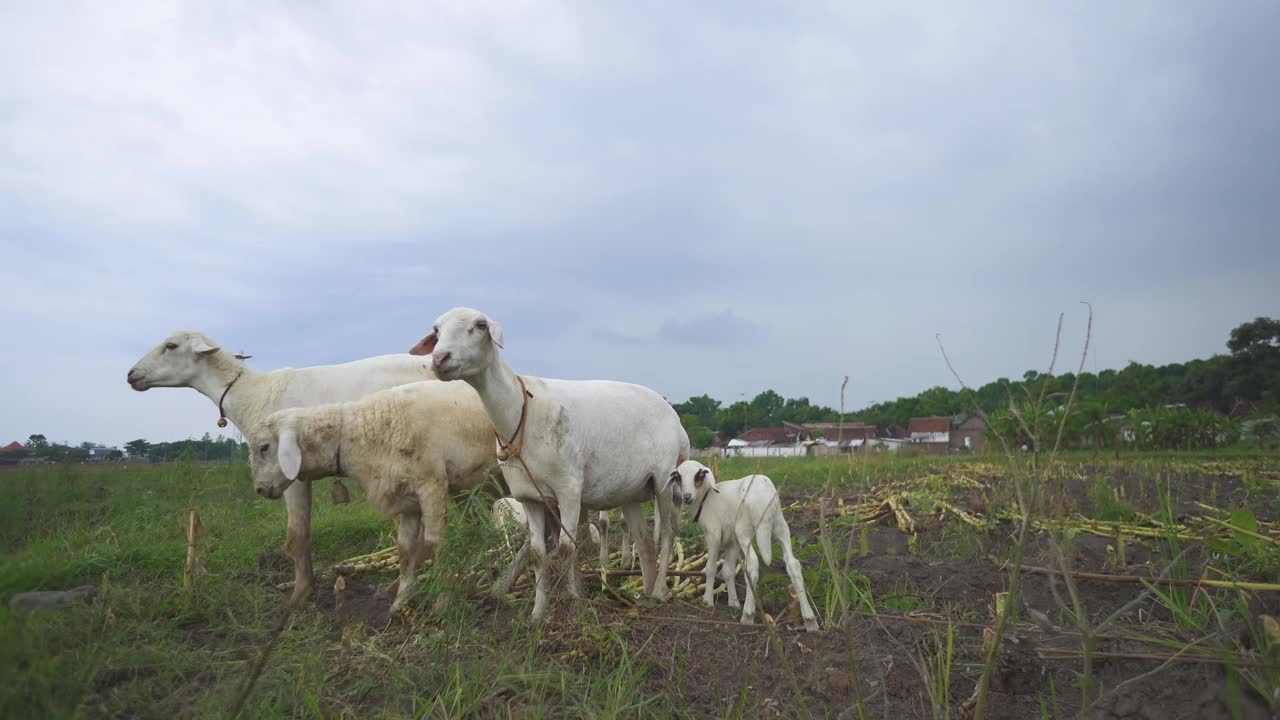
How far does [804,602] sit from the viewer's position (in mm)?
4816

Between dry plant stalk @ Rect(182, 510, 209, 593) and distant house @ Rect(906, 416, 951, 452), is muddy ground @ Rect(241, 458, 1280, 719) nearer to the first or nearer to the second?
dry plant stalk @ Rect(182, 510, 209, 593)

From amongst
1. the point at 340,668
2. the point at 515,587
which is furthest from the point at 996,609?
the point at 340,668

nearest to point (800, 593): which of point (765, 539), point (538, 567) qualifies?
point (765, 539)

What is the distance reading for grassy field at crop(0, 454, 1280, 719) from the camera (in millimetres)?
2486

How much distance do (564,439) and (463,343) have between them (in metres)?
1.04

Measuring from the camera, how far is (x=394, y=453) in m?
5.53

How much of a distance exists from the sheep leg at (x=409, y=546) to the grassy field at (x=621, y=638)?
0.32 metres

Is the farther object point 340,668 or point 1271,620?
point 340,668

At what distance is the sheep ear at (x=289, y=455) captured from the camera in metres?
5.18

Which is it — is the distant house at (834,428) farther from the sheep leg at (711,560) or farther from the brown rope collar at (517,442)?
the brown rope collar at (517,442)

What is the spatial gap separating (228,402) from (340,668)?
384cm

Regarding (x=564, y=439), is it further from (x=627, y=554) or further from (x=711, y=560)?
(x=627, y=554)

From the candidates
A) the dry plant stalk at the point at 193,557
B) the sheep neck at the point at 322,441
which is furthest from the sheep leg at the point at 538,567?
the dry plant stalk at the point at 193,557

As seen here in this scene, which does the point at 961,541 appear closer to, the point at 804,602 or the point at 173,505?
the point at 804,602
